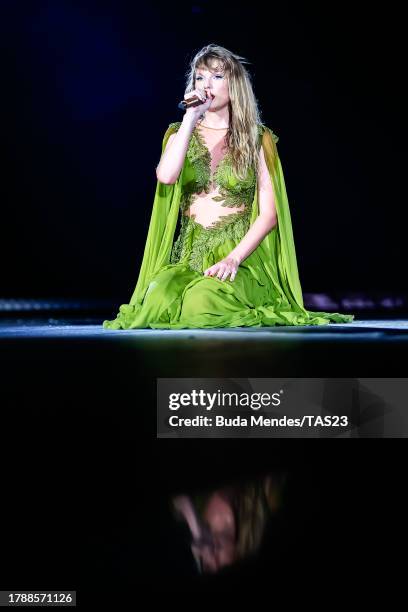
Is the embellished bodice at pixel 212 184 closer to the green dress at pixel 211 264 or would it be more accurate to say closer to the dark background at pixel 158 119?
the green dress at pixel 211 264

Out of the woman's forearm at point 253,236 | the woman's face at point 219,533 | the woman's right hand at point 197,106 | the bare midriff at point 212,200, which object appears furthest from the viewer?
the bare midriff at point 212,200

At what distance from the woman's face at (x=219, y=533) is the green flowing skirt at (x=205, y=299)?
1.76 metres

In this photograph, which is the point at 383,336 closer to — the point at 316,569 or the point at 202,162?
the point at 202,162

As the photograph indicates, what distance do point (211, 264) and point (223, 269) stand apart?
170 mm

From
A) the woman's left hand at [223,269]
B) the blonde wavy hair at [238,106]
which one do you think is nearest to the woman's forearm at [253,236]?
the woman's left hand at [223,269]

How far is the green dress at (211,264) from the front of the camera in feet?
8.25

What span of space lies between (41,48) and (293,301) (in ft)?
7.96

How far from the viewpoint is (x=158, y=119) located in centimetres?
450

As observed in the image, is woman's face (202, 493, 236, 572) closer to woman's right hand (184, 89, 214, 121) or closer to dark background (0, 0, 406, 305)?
woman's right hand (184, 89, 214, 121)

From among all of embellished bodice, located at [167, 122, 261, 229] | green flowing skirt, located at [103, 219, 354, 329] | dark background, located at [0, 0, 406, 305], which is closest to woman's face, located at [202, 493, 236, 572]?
green flowing skirt, located at [103, 219, 354, 329]

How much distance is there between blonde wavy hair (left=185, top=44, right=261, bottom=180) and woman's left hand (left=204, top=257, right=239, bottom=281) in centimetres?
31

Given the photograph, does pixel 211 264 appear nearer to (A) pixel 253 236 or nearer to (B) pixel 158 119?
(A) pixel 253 236

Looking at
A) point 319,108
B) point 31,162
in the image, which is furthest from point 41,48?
point 319,108

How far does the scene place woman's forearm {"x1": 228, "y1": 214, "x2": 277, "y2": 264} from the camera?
2607 millimetres
